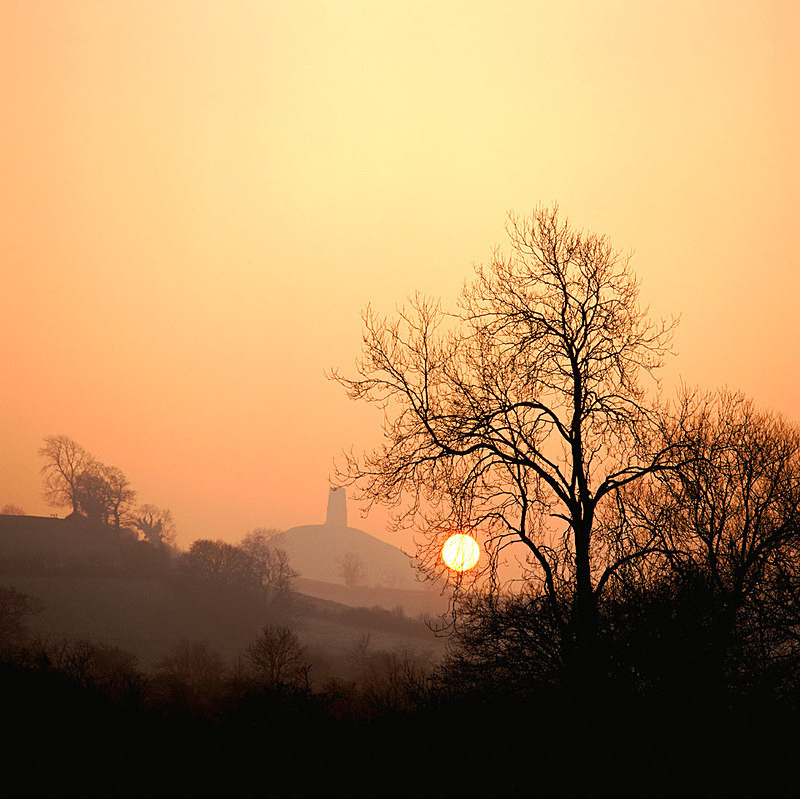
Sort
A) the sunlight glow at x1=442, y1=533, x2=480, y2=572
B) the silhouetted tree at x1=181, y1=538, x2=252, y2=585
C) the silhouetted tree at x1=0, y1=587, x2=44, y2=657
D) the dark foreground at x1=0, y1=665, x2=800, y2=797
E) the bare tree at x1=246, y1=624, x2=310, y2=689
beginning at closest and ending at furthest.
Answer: the dark foreground at x1=0, y1=665, x2=800, y2=797
the sunlight glow at x1=442, y1=533, x2=480, y2=572
the bare tree at x1=246, y1=624, x2=310, y2=689
the silhouetted tree at x1=0, y1=587, x2=44, y2=657
the silhouetted tree at x1=181, y1=538, x2=252, y2=585

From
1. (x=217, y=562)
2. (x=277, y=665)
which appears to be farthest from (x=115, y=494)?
(x=277, y=665)

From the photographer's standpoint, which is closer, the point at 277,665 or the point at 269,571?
the point at 277,665

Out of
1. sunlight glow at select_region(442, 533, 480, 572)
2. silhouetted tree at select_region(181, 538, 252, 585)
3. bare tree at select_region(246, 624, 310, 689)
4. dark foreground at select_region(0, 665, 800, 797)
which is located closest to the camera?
dark foreground at select_region(0, 665, 800, 797)

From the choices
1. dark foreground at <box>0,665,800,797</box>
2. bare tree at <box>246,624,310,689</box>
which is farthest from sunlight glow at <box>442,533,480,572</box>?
bare tree at <box>246,624,310,689</box>

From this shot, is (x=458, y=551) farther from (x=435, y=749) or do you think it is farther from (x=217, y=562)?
(x=217, y=562)

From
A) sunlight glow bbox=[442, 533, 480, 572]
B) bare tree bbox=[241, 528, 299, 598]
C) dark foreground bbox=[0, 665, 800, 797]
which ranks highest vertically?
bare tree bbox=[241, 528, 299, 598]

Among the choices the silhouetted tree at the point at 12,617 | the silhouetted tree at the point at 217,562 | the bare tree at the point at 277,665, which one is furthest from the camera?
the silhouetted tree at the point at 217,562

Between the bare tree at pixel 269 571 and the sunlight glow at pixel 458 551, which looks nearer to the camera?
the sunlight glow at pixel 458 551

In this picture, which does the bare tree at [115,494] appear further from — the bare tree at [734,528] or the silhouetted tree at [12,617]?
the bare tree at [734,528]

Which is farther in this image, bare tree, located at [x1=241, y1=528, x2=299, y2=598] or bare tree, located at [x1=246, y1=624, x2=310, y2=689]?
bare tree, located at [x1=241, y1=528, x2=299, y2=598]

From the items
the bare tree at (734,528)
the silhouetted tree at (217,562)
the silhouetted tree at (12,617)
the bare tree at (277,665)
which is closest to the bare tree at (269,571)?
the silhouetted tree at (217,562)

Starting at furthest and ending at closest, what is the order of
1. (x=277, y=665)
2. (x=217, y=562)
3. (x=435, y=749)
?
(x=217, y=562)
(x=277, y=665)
(x=435, y=749)

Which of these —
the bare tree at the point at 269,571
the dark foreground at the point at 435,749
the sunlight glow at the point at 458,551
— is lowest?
the dark foreground at the point at 435,749

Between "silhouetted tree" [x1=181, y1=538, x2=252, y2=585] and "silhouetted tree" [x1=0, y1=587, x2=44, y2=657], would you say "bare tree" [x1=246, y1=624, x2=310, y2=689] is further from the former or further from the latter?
"silhouetted tree" [x1=181, y1=538, x2=252, y2=585]
